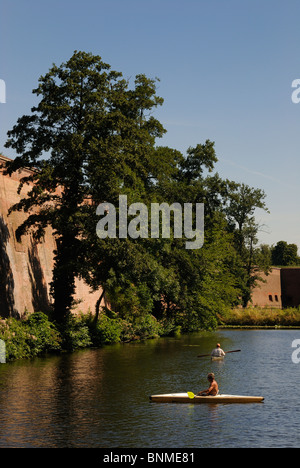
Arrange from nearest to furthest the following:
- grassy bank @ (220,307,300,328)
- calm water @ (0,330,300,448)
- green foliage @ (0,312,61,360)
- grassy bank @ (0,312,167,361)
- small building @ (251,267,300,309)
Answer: calm water @ (0,330,300,448) → green foliage @ (0,312,61,360) → grassy bank @ (0,312,167,361) → grassy bank @ (220,307,300,328) → small building @ (251,267,300,309)

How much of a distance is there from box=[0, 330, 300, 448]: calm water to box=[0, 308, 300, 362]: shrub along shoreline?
1488 mm

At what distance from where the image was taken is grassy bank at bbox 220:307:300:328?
6800cm

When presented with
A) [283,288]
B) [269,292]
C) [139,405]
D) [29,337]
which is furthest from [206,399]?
[283,288]

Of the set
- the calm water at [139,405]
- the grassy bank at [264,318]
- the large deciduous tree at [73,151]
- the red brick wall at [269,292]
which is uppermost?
the large deciduous tree at [73,151]

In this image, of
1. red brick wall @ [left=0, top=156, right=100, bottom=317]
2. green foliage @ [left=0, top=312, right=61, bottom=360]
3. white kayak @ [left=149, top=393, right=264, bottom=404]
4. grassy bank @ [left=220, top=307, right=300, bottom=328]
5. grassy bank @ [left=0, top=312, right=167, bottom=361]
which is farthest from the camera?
grassy bank @ [left=220, top=307, right=300, bottom=328]

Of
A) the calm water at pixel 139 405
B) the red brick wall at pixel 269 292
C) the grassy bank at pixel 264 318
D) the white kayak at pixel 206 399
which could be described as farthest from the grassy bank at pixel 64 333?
the red brick wall at pixel 269 292

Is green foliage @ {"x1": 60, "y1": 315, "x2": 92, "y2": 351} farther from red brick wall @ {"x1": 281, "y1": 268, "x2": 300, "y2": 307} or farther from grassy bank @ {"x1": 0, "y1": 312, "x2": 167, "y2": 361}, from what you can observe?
red brick wall @ {"x1": 281, "y1": 268, "x2": 300, "y2": 307}

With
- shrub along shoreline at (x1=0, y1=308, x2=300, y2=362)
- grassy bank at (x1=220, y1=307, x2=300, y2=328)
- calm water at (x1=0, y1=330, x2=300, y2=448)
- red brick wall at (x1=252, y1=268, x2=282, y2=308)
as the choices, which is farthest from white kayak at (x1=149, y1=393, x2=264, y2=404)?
red brick wall at (x1=252, y1=268, x2=282, y2=308)

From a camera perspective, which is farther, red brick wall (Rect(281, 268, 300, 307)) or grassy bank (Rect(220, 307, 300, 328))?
red brick wall (Rect(281, 268, 300, 307))

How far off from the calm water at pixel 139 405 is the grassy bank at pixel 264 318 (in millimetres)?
34311

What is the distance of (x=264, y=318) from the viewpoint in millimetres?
68875

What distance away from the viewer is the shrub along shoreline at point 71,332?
31.3 meters

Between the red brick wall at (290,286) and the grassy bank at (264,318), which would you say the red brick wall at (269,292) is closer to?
the red brick wall at (290,286)
